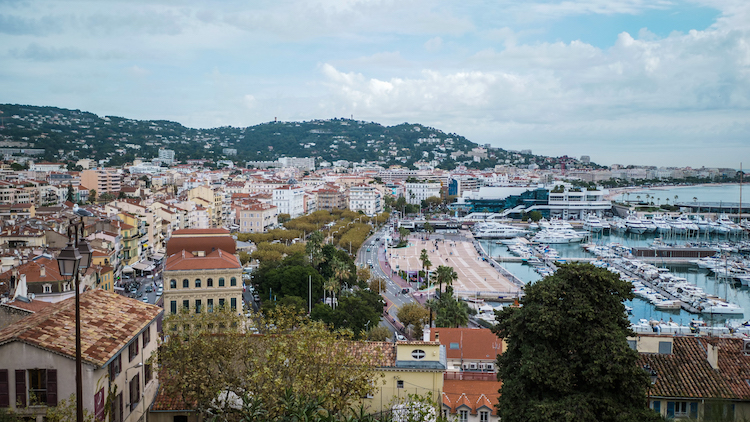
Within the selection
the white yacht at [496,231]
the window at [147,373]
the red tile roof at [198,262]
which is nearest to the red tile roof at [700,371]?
the window at [147,373]

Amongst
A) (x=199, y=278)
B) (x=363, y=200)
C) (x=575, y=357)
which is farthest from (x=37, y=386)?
(x=363, y=200)

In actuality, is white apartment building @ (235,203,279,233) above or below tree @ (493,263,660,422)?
below

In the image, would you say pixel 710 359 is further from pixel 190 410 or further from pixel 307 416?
pixel 190 410

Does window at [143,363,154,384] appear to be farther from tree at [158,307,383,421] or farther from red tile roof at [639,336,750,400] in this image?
red tile roof at [639,336,750,400]

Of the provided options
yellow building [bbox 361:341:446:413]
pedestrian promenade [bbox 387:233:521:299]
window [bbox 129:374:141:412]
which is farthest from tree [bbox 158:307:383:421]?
pedestrian promenade [bbox 387:233:521:299]

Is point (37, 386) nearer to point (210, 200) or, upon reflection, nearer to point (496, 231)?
point (210, 200)

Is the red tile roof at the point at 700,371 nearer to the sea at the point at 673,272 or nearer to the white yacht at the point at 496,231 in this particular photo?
the sea at the point at 673,272

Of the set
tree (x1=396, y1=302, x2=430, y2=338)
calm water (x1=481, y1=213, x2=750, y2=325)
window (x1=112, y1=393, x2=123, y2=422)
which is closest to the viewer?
window (x1=112, y1=393, x2=123, y2=422)
